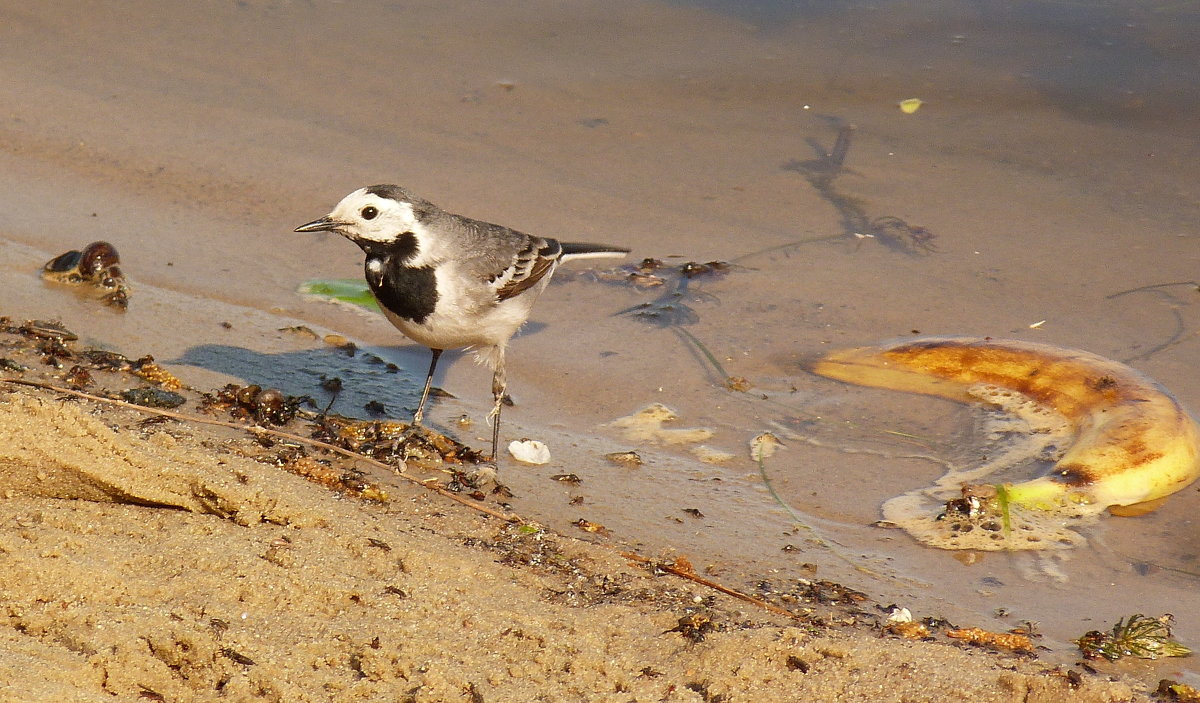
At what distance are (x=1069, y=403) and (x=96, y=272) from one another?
5616 millimetres

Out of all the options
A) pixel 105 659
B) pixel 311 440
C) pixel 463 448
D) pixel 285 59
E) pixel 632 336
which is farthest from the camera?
pixel 285 59

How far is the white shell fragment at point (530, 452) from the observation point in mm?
5832

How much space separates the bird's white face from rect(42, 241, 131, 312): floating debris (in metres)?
1.84

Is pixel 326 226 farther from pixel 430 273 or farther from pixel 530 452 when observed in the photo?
pixel 530 452

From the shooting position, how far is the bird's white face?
19.4ft

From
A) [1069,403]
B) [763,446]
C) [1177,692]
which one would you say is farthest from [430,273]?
[1177,692]

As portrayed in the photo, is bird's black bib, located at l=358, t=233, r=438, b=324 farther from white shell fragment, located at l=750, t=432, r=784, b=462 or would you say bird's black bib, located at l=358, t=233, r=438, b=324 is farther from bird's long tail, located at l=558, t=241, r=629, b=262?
white shell fragment, located at l=750, t=432, r=784, b=462

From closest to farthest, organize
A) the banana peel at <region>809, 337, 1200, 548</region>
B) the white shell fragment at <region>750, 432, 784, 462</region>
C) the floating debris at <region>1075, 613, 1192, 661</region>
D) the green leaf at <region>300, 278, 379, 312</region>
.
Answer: the floating debris at <region>1075, 613, 1192, 661</region> < the banana peel at <region>809, 337, 1200, 548</region> < the white shell fragment at <region>750, 432, 784, 462</region> < the green leaf at <region>300, 278, 379, 312</region>

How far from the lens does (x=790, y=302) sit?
7.80 m

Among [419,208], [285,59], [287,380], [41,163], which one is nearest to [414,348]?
[287,380]

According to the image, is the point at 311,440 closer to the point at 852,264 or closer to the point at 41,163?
the point at 852,264

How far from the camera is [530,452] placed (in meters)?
5.87

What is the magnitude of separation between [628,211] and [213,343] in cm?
349

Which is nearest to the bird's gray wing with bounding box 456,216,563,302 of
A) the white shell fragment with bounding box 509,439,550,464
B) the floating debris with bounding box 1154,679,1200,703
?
the white shell fragment with bounding box 509,439,550,464
